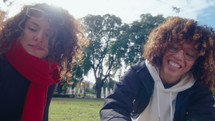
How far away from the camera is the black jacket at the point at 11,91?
247 cm

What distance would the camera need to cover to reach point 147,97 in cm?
292

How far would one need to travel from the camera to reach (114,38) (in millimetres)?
37094

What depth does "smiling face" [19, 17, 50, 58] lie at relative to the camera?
8.40 feet

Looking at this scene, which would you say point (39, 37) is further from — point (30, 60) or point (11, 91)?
point (11, 91)

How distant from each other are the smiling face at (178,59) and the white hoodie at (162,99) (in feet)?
0.38

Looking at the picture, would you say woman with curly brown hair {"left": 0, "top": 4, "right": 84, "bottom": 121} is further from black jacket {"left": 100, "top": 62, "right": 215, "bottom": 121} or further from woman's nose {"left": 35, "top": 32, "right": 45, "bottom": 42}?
black jacket {"left": 100, "top": 62, "right": 215, "bottom": 121}

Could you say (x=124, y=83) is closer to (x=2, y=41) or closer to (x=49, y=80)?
(x=49, y=80)

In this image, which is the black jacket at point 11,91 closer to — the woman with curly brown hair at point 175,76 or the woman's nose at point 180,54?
the woman with curly brown hair at point 175,76

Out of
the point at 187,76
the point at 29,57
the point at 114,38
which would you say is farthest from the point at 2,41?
the point at 114,38

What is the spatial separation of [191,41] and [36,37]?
1564 millimetres

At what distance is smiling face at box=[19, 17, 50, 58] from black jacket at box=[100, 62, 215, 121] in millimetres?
824

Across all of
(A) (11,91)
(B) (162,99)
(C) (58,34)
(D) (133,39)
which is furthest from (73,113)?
(D) (133,39)

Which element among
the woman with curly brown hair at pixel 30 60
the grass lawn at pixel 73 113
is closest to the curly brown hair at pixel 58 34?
the woman with curly brown hair at pixel 30 60

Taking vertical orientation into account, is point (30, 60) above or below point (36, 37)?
below
